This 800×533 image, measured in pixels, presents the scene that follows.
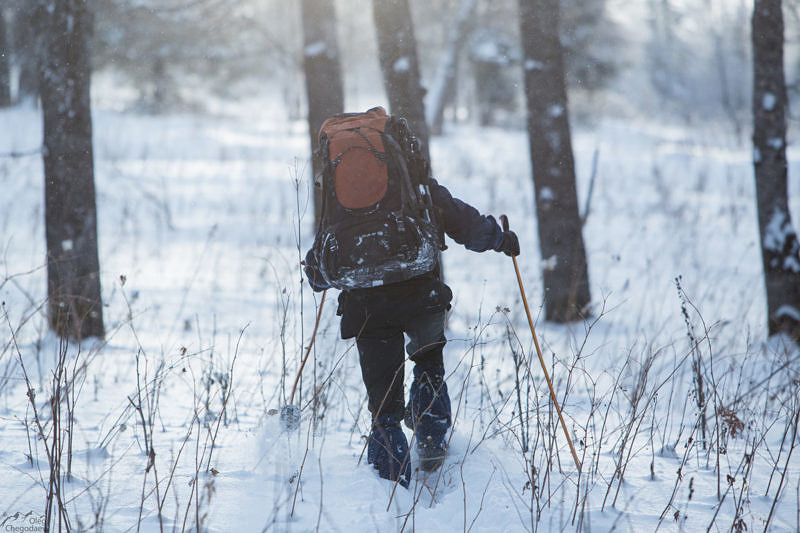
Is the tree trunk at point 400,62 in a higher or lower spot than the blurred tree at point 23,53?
lower

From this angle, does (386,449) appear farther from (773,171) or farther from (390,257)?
(773,171)

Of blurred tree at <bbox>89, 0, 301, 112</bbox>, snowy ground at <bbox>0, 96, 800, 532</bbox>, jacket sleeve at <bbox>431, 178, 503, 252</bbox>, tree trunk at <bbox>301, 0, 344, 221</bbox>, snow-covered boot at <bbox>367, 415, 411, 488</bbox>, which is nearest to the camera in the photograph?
snowy ground at <bbox>0, 96, 800, 532</bbox>

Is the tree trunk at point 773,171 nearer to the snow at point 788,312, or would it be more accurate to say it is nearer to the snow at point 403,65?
the snow at point 788,312

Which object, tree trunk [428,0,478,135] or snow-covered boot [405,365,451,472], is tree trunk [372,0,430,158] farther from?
tree trunk [428,0,478,135]

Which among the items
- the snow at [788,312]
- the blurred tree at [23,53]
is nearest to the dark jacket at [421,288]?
the snow at [788,312]

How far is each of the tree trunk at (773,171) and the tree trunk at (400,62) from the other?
2.78 metres

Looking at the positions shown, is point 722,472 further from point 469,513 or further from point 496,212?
point 496,212

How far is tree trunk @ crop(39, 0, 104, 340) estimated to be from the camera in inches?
175

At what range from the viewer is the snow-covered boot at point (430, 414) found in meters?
2.59

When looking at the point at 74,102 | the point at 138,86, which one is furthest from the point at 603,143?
the point at 74,102

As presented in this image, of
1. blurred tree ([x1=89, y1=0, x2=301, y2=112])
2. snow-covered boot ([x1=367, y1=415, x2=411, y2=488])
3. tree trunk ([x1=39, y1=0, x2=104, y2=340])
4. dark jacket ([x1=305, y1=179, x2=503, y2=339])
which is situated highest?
blurred tree ([x1=89, y1=0, x2=301, y2=112])

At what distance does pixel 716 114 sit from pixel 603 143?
59.1 feet

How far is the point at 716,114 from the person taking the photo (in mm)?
33812

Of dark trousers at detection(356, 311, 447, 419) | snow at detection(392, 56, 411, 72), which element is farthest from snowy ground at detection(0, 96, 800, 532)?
snow at detection(392, 56, 411, 72)
